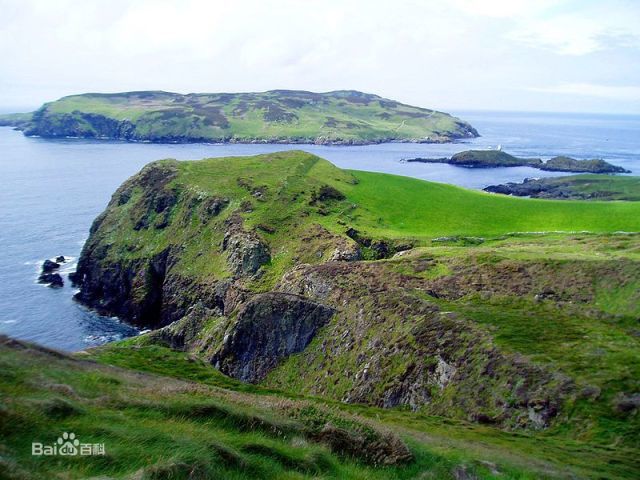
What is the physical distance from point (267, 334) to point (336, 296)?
8529 mm

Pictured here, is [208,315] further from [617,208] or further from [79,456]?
[617,208]

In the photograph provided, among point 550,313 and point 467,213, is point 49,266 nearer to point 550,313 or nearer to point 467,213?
point 467,213

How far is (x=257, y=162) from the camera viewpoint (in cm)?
10794

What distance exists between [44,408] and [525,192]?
538 ft

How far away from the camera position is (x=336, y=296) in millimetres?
54906

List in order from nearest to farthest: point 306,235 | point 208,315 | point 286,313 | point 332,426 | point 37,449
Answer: point 37,449, point 332,426, point 286,313, point 208,315, point 306,235

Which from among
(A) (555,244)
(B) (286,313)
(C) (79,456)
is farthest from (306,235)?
(C) (79,456)

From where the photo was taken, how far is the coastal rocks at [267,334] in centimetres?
5191

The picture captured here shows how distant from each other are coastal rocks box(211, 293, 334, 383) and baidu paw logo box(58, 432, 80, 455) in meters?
38.5

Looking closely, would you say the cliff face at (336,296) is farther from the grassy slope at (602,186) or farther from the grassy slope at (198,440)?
the grassy slope at (602,186)

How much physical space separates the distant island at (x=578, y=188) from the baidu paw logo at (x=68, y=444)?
158370 millimetres

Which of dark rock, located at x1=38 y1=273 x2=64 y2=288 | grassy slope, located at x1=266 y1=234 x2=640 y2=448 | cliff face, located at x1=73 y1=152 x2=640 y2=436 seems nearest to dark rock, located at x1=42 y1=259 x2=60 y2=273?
dark rock, located at x1=38 y1=273 x2=64 y2=288

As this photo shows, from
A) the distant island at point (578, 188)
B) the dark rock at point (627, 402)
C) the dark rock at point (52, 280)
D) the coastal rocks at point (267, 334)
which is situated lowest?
the dark rock at point (52, 280)

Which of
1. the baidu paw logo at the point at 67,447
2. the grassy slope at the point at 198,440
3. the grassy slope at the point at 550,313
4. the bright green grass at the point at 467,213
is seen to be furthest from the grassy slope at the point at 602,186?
the baidu paw logo at the point at 67,447
